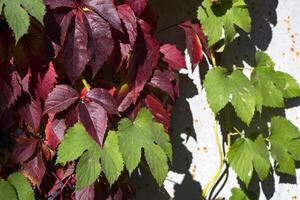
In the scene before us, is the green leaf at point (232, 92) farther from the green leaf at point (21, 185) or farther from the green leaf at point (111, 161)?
the green leaf at point (21, 185)

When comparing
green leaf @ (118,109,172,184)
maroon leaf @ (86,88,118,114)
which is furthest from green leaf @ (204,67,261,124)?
maroon leaf @ (86,88,118,114)

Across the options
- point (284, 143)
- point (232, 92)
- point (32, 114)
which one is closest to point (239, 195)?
point (284, 143)

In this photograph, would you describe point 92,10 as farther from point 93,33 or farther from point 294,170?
point 294,170

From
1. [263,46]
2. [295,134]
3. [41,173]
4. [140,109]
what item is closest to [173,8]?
[263,46]

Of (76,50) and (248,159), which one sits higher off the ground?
(76,50)

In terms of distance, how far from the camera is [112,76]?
1.66 metres

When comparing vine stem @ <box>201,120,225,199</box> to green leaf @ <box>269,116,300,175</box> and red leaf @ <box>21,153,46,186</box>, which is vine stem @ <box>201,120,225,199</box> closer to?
green leaf @ <box>269,116,300,175</box>

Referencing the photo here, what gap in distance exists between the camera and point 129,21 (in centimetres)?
147

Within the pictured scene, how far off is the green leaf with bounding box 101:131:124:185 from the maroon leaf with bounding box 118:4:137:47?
10.5 inches

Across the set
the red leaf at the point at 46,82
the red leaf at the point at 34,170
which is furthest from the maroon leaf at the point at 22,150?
the red leaf at the point at 46,82

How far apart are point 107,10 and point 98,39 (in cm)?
7

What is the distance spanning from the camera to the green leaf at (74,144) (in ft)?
4.58

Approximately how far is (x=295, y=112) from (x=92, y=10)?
0.74 metres

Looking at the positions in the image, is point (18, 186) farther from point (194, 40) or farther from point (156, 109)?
point (194, 40)
